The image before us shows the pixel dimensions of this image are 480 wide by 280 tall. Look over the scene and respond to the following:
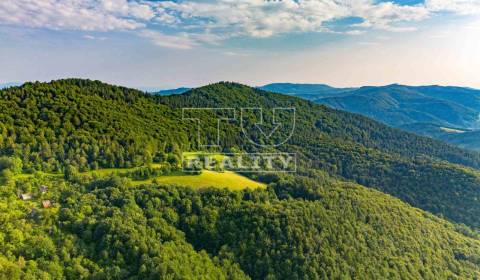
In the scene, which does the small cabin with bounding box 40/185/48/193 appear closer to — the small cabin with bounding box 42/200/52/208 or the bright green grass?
the small cabin with bounding box 42/200/52/208

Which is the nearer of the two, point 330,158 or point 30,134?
point 30,134

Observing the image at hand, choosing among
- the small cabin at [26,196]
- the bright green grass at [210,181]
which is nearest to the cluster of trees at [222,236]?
the small cabin at [26,196]

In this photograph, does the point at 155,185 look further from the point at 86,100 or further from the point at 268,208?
the point at 86,100

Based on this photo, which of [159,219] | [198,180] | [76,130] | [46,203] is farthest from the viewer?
[76,130]

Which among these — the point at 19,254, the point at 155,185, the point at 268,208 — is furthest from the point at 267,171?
the point at 19,254

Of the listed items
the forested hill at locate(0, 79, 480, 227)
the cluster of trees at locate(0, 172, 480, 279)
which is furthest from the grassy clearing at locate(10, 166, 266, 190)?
the cluster of trees at locate(0, 172, 480, 279)

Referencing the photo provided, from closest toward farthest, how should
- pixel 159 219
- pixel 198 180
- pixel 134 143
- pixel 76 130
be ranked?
1. pixel 159 219
2. pixel 198 180
3. pixel 76 130
4. pixel 134 143

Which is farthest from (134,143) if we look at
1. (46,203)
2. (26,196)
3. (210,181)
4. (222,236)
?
(222,236)

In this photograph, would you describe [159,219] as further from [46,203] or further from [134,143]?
[134,143]
